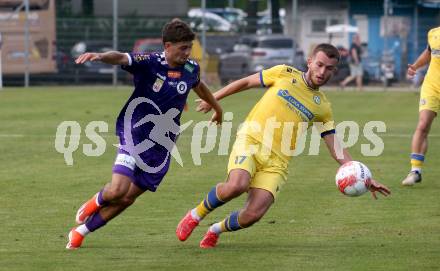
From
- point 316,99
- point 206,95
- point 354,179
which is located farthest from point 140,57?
point 354,179

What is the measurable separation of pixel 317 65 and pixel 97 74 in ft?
95.9

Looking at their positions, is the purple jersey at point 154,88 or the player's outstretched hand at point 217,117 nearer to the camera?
the purple jersey at point 154,88

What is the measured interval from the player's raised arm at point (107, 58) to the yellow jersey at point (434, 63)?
6.01 metres

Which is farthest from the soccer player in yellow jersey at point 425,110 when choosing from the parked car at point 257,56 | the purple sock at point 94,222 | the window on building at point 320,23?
the window on building at point 320,23

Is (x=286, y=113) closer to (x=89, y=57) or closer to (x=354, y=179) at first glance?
(x=354, y=179)

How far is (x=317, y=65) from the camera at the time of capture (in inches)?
368

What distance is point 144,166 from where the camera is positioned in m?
9.30

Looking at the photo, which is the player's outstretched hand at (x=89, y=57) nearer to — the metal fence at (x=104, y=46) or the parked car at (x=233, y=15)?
the metal fence at (x=104, y=46)

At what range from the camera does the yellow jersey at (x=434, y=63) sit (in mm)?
13945

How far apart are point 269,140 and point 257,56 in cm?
2912

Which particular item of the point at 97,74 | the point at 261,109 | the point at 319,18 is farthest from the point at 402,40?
the point at 261,109

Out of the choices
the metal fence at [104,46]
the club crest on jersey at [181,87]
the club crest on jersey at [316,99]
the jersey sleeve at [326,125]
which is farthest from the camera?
the metal fence at [104,46]

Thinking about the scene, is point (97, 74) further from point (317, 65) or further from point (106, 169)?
point (317, 65)

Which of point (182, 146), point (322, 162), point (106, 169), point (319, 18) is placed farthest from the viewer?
point (319, 18)
